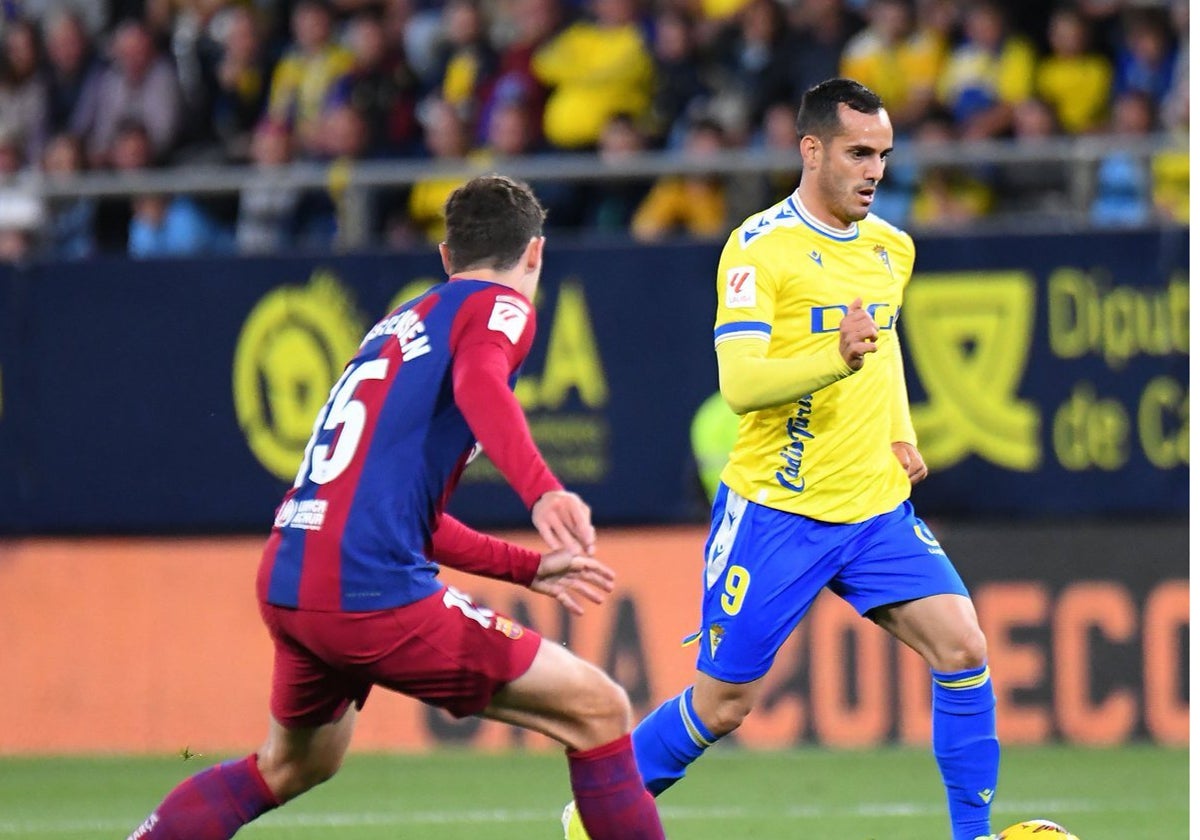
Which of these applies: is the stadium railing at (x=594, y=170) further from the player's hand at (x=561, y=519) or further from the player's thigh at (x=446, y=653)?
the player's hand at (x=561, y=519)

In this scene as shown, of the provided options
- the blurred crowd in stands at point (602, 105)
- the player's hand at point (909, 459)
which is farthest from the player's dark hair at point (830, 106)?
the blurred crowd in stands at point (602, 105)

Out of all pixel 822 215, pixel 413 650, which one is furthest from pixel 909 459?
pixel 413 650

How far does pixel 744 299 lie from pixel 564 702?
1540mm

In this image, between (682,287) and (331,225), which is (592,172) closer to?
(682,287)

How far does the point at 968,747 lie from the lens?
6414 millimetres

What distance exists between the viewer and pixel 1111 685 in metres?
10.3

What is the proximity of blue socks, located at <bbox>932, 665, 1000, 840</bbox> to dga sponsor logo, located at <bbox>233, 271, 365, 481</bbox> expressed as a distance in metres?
5.38

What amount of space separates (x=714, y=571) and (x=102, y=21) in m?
9.80

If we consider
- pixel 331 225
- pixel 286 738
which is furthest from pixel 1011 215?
pixel 286 738

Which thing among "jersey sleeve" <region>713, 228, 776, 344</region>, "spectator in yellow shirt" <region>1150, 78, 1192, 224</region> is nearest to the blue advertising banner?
"spectator in yellow shirt" <region>1150, 78, 1192, 224</region>

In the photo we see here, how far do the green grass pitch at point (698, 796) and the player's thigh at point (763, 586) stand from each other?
46.5 inches

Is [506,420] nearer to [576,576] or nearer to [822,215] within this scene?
[576,576]

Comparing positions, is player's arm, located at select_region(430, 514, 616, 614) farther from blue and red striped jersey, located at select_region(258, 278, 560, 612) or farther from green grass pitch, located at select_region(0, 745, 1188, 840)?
green grass pitch, located at select_region(0, 745, 1188, 840)

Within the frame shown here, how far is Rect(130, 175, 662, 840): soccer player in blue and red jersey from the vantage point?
5.16 metres
